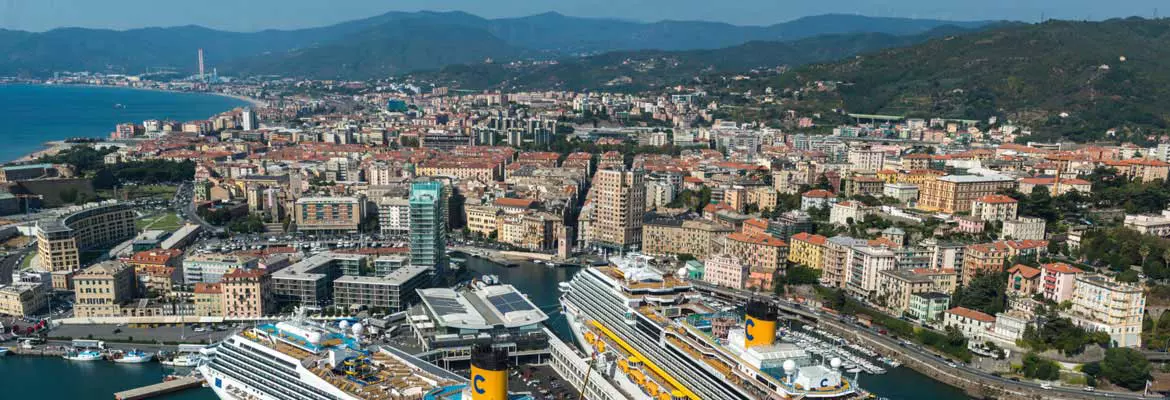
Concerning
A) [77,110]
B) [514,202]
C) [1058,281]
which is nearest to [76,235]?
[514,202]

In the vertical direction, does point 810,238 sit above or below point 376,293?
above

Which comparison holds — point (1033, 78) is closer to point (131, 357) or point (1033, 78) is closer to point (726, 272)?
point (726, 272)

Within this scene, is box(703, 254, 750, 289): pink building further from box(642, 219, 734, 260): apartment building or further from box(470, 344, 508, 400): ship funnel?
box(470, 344, 508, 400): ship funnel

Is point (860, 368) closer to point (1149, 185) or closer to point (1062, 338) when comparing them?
point (1062, 338)

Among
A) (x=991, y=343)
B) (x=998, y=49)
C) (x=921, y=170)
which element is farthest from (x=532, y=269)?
(x=998, y=49)

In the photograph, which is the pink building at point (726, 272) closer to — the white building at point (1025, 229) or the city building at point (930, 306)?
the city building at point (930, 306)

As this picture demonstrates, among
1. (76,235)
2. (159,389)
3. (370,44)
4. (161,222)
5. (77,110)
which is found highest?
(370,44)

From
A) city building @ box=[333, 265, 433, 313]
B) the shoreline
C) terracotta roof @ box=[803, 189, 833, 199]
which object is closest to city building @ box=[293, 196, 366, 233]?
city building @ box=[333, 265, 433, 313]
